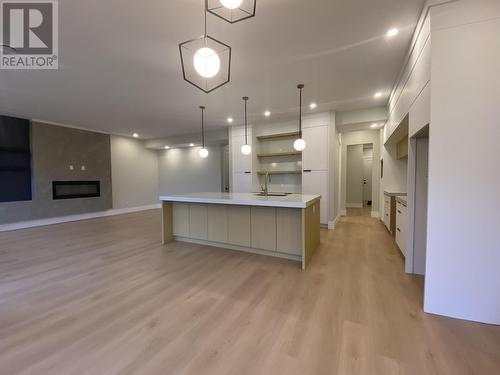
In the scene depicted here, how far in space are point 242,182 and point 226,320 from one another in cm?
441

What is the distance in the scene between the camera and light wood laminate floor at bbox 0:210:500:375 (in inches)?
54.7

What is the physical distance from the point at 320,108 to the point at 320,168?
1350 mm

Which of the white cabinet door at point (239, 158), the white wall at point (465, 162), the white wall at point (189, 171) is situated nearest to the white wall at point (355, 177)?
the white cabinet door at point (239, 158)

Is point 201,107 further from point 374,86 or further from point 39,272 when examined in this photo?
point 39,272

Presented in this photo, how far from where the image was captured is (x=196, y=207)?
3.82 meters

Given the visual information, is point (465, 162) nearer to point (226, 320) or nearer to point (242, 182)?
point (226, 320)

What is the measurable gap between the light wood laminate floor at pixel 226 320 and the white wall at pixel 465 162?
12.5 inches

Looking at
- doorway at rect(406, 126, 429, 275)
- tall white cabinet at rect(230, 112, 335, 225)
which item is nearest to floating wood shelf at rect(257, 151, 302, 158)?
tall white cabinet at rect(230, 112, 335, 225)

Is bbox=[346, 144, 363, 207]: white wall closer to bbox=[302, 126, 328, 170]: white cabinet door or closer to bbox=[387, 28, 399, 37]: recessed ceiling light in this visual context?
bbox=[302, 126, 328, 170]: white cabinet door

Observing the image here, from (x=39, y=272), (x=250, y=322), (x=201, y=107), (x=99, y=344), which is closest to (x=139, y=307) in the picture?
(x=99, y=344)

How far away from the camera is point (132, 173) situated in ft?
26.3

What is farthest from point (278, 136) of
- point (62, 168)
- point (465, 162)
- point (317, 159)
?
point (62, 168)

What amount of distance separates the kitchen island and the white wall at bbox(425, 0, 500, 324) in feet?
4.36

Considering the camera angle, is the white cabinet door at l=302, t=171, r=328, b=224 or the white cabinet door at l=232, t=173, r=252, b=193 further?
the white cabinet door at l=232, t=173, r=252, b=193
